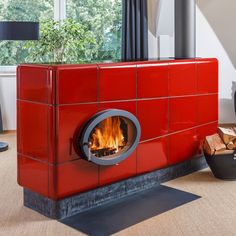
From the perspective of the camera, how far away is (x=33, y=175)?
2.88 m

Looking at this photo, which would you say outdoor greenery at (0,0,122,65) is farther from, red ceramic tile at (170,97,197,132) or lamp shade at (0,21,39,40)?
red ceramic tile at (170,97,197,132)

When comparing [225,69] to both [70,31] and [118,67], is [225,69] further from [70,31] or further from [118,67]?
[118,67]

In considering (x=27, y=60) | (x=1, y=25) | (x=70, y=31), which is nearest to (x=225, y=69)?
(x=70, y=31)

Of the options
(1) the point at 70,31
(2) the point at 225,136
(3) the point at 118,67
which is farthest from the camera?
(1) the point at 70,31

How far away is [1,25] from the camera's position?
429 centimetres

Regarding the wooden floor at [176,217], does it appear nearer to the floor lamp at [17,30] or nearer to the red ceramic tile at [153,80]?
the red ceramic tile at [153,80]

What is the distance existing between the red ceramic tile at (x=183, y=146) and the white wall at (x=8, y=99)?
245 cm

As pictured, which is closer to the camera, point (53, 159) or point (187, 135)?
point (53, 159)

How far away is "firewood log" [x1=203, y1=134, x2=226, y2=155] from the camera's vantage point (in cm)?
347

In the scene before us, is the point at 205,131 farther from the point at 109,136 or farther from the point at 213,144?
the point at 109,136

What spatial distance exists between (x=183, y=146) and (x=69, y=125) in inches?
49.5

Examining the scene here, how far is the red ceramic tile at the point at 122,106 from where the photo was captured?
291cm

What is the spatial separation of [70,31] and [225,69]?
199 centimetres

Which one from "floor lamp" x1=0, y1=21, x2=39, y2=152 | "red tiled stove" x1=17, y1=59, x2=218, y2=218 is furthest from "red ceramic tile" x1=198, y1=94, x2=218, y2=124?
"floor lamp" x1=0, y1=21, x2=39, y2=152
